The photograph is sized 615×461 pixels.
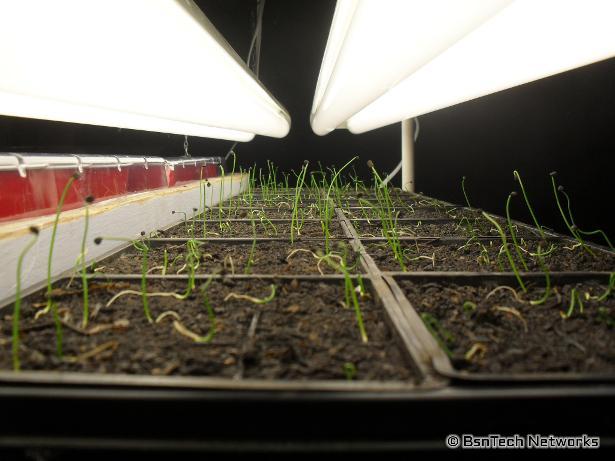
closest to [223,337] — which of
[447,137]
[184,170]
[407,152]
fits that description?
[184,170]

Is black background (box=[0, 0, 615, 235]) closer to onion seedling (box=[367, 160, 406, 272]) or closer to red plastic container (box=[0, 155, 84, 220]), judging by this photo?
red plastic container (box=[0, 155, 84, 220])

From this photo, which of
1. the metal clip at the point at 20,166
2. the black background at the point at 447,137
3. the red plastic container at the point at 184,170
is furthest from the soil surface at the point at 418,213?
the metal clip at the point at 20,166

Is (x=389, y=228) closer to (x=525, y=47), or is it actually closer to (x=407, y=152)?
(x=525, y=47)

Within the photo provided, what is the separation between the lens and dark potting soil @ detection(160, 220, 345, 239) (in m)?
1.64

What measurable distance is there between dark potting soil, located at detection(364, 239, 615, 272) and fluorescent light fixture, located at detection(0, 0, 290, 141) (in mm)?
682

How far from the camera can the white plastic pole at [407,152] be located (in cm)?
356

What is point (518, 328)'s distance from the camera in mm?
784

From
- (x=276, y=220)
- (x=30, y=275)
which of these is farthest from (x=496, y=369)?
(x=276, y=220)

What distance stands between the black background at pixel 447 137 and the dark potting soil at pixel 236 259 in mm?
1022

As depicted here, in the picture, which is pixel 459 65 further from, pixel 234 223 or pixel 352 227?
pixel 234 223

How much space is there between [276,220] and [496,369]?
4.42 ft

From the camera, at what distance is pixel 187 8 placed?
788mm

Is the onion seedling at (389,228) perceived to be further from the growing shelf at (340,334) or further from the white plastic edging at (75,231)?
the white plastic edging at (75,231)

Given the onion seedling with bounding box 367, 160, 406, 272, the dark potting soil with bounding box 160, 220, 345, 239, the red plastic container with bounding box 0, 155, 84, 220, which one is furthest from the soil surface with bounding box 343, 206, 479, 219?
the red plastic container with bounding box 0, 155, 84, 220
